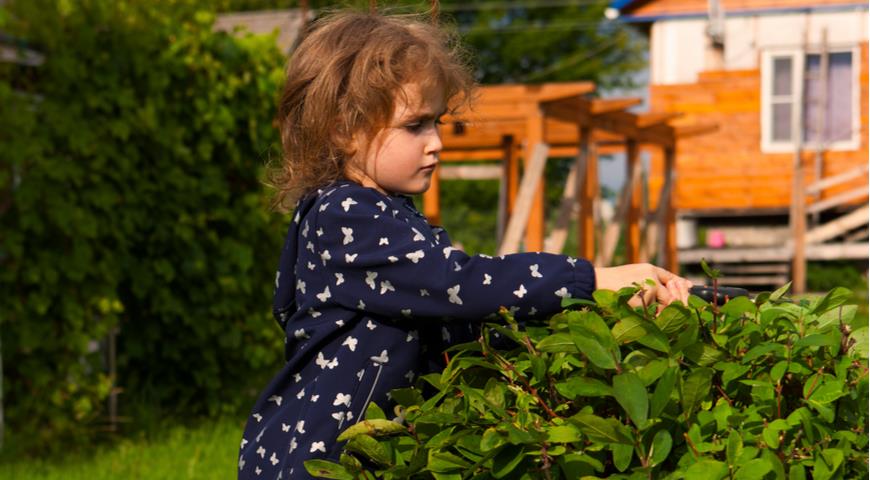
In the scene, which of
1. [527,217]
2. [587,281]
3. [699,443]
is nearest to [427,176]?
[587,281]

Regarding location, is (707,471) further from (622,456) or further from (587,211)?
(587,211)

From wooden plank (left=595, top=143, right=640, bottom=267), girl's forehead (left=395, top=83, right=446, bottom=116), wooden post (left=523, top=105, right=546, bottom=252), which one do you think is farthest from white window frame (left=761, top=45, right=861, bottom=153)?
girl's forehead (left=395, top=83, right=446, bottom=116)

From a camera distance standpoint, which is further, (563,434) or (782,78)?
(782,78)

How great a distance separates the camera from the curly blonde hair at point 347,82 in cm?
261

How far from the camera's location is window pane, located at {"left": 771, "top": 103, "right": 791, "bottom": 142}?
61.6 feet

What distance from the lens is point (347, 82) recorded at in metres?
2.66

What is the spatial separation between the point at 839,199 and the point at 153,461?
1318cm

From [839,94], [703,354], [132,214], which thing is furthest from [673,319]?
[839,94]

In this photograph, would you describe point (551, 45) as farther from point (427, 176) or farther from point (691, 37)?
point (427, 176)

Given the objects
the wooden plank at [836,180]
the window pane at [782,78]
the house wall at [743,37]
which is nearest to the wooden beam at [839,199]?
the wooden plank at [836,180]

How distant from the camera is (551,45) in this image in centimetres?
3325

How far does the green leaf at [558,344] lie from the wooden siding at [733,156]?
16666mm

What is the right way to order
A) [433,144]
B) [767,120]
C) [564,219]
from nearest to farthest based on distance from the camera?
[433,144] < [564,219] < [767,120]

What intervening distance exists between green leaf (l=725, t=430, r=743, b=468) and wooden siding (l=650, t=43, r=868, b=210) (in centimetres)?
1676
